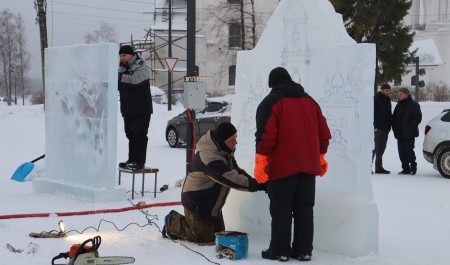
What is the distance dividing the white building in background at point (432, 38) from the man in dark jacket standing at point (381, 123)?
129 ft

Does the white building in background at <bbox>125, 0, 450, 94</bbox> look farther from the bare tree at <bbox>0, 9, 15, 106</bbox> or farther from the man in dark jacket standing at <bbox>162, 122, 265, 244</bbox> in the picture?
the man in dark jacket standing at <bbox>162, 122, 265, 244</bbox>

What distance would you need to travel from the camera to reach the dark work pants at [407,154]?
12828 mm

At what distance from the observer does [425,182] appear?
11.6 m

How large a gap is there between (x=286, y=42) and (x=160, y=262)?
2.70 metres

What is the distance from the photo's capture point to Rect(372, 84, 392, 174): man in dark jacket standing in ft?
42.1

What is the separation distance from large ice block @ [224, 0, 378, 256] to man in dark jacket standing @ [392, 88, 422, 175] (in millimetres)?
6835

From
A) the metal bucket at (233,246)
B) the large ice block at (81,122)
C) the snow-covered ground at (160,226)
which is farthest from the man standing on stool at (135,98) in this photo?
the metal bucket at (233,246)

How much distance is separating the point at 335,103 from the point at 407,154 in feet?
24.2

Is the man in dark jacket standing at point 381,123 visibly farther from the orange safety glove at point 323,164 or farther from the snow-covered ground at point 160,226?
the orange safety glove at point 323,164

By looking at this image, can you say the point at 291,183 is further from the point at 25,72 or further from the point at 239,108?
the point at 25,72

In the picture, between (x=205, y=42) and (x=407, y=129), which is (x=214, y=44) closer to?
(x=205, y=42)

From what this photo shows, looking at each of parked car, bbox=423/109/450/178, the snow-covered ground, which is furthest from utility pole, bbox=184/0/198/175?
parked car, bbox=423/109/450/178

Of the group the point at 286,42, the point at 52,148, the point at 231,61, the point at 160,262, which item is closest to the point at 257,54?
the point at 286,42

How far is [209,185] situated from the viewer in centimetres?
630
